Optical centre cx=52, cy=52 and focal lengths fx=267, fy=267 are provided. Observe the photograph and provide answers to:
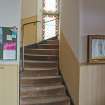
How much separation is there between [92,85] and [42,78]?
4.03 feet

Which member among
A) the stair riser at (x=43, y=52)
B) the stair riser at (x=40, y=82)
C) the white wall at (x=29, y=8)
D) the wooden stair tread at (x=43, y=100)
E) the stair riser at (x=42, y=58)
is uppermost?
the white wall at (x=29, y=8)

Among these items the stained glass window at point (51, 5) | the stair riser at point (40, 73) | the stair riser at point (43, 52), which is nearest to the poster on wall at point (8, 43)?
the stair riser at point (40, 73)

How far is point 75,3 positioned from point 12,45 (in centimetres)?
158

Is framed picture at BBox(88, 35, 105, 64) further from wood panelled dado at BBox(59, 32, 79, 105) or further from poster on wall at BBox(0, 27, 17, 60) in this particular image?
poster on wall at BBox(0, 27, 17, 60)

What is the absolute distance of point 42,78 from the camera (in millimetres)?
5703

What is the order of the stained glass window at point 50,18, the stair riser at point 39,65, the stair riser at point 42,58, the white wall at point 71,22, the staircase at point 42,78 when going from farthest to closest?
the stained glass window at point 50,18
the stair riser at point 42,58
the stair riser at point 39,65
the staircase at point 42,78
the white wall at point 71,22

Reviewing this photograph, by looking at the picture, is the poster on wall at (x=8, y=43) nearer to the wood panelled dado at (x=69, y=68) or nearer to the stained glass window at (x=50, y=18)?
the wood panelled dado at (x=69, y=68)

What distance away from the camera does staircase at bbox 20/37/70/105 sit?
5191 mm

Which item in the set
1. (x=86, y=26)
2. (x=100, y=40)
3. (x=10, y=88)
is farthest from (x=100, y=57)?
(x=10, y=88)

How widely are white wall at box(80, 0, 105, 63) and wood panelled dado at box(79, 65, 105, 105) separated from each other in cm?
23

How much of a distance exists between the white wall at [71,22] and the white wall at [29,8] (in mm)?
2238

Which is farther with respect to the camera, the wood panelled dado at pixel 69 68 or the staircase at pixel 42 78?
the staircase at pixel 42 78

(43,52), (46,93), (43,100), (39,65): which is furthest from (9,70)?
(43,52)

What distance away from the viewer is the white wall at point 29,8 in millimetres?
8148
